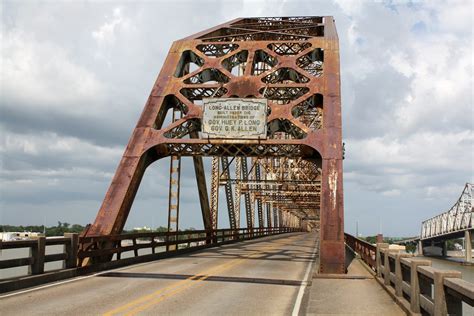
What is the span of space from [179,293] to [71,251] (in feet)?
16.0

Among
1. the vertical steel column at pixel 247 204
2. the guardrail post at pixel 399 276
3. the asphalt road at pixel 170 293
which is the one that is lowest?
the asphalt road at pixel 170 293

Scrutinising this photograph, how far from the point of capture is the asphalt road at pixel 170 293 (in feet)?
31.0

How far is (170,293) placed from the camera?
11484 mm

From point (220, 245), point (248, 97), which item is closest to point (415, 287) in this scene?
point (248, 97)

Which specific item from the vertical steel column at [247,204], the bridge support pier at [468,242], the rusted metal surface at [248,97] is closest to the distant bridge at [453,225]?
the bridge support pier at [468,242]

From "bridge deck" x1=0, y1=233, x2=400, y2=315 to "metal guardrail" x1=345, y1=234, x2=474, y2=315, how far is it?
51 cm

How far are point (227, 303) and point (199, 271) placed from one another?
5896mm

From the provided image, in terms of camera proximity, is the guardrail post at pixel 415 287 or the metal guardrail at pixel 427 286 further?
the guardrail post at pixel 415 287

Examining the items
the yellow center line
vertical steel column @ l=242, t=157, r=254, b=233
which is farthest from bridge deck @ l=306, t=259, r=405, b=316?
vertical steel column @ l=242, t=157, r=254, b=233

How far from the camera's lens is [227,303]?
10.4m

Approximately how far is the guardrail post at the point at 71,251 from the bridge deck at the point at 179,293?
74 centimetres

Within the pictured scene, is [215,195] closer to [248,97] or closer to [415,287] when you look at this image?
[248,97]

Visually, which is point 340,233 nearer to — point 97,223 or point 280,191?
point 97,223

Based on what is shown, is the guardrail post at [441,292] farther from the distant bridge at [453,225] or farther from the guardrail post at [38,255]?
the distant bridge at [453,225]
